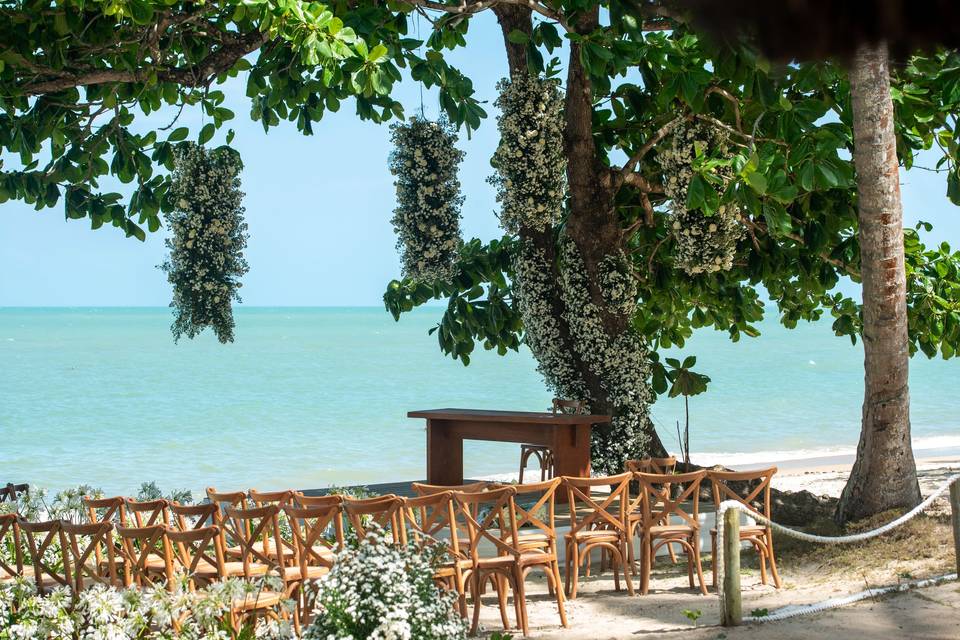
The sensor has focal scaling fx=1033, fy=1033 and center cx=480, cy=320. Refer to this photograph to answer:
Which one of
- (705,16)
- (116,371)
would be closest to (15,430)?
(116,371)

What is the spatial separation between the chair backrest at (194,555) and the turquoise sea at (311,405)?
55.8 feet

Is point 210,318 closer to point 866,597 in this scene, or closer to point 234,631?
point 234,631

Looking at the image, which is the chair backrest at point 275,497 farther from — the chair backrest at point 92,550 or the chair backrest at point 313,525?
the chair backrest at point 92,550

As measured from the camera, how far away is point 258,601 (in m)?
5.20

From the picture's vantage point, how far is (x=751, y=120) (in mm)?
9289

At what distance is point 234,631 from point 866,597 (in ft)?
11.8

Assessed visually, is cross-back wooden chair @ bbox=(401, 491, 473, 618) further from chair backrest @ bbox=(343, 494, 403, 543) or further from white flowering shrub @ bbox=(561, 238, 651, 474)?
white flowering shrub @ bbox=(561, 238, 651, 474)

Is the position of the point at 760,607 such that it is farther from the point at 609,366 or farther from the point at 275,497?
the point at 609,366

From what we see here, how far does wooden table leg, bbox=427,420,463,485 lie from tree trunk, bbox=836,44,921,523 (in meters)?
3.71

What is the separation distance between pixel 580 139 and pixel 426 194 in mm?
2513

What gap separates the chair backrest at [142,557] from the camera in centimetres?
518

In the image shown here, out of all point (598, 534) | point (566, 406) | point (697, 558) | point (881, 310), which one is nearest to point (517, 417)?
point (566, 406)

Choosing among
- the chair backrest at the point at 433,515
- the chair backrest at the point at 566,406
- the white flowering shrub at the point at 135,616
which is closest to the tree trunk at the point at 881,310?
the chair backrest at the point at 566,406

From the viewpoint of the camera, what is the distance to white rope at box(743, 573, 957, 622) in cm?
562
